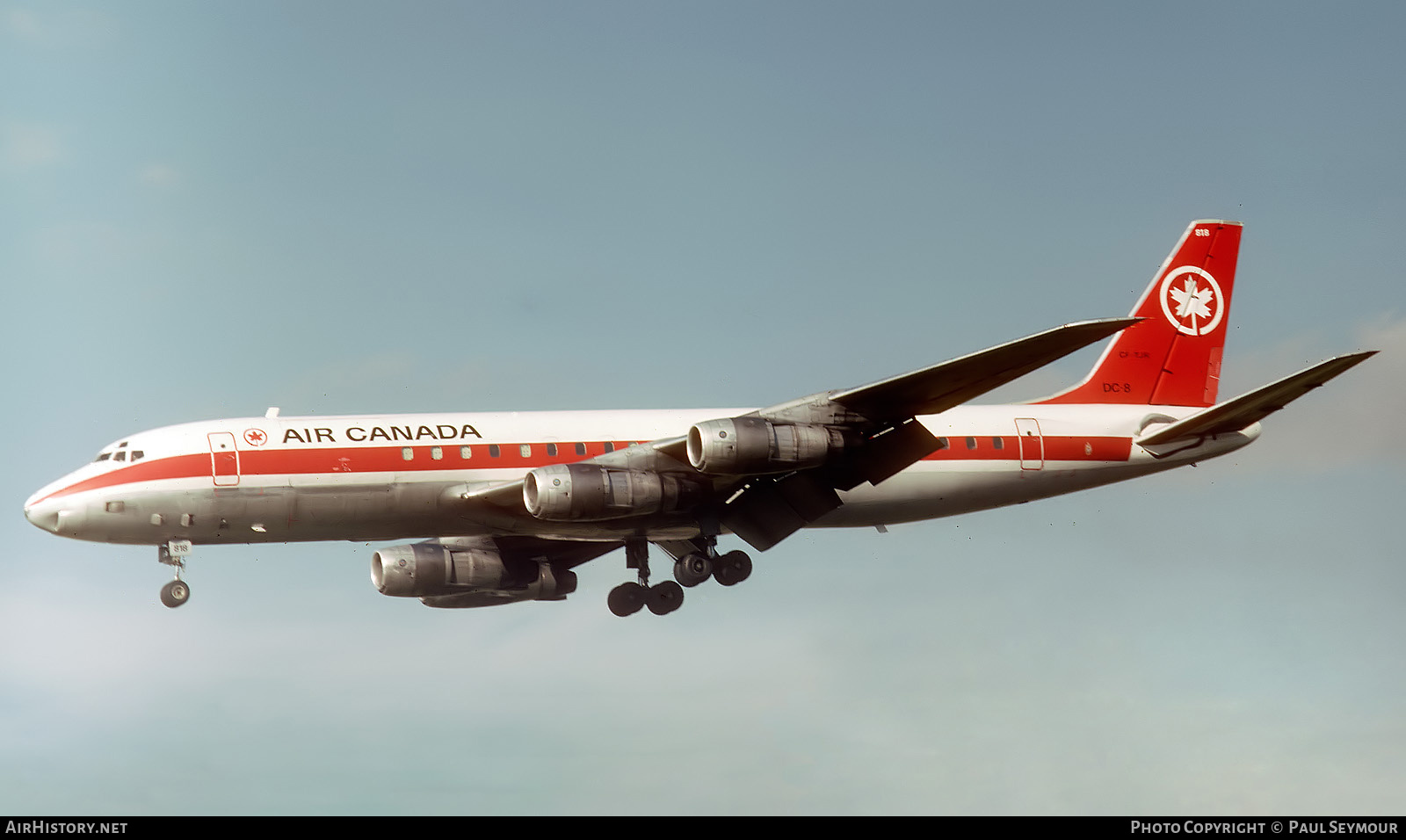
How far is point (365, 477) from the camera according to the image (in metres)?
40.2

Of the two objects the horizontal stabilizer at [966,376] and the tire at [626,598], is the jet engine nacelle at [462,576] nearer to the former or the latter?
the tire at [626,598]

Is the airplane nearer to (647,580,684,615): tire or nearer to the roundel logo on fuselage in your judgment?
(647,580,684,615): tire

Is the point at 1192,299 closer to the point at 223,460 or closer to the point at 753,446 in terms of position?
the point at 753,446

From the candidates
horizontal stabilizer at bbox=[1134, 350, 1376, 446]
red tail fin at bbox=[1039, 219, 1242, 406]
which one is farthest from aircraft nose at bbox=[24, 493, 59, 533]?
horizontal stabilizer at bbox=[1134, 350, 1376, 446]

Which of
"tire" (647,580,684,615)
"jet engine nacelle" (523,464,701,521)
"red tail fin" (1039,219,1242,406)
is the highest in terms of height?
"red tail fin" (1039,219,1242,406)

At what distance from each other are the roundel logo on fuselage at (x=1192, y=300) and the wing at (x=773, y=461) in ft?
37.7

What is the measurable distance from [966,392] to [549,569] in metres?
13.7

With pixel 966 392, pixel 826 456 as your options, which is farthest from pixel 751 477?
pixel 966 392

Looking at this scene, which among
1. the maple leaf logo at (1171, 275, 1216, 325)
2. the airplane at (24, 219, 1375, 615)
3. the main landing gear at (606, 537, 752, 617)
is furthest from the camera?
the maple leaf logo at (1171, 275, 1216, 325)

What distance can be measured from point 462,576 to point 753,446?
36.2ft

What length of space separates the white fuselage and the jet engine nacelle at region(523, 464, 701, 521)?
1.57 m

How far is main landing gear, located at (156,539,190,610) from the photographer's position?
3991 centimetres

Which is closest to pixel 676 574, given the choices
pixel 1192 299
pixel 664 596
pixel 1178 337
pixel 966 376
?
pixel 664 596
